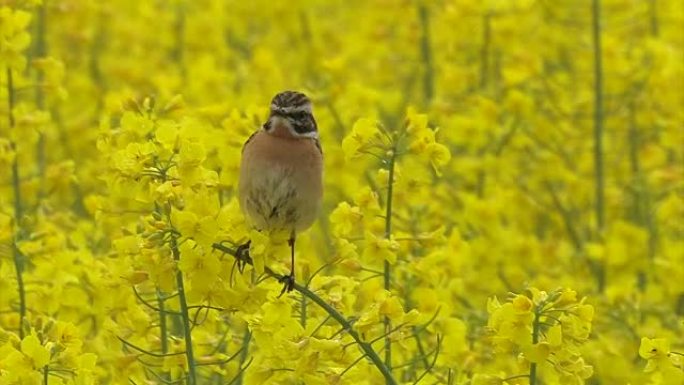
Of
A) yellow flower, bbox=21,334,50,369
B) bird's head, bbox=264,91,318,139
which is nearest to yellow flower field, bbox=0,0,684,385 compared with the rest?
yellow flower, bbox=21,334,50,369

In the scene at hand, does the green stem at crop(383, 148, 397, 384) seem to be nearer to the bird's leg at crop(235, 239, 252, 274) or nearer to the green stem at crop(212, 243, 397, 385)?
the green stem at crop(212, 243, 397, 385)

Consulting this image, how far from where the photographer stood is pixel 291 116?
375 cm

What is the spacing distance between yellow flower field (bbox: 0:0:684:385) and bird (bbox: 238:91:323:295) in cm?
7

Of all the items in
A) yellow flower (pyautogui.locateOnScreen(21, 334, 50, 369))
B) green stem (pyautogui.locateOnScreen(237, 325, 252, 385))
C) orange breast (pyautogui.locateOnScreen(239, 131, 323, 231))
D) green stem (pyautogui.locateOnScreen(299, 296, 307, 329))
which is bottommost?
green stem (pyautogui.locateOnScreen(237, 325, 252, 385))

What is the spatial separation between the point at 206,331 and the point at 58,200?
9.61 ft

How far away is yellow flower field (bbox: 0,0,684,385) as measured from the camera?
3.57m

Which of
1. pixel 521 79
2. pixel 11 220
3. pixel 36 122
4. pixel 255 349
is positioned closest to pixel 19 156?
pixel 36 122

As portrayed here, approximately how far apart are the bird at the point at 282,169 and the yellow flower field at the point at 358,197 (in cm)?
7

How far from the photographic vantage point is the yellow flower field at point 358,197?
11.7 ft

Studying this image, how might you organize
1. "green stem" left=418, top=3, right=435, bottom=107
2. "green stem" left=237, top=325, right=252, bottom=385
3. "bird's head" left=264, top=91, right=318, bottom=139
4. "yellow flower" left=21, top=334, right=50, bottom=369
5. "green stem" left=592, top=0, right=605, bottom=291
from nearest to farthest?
"yellow flower" left=21, top=334, right=50, bottom=369 → "bird's head" left=264, top=91, right=318, bottom=139 → "green stem" left=237, top=325, right=252, bottom=385 → "green stem" left=592, top=0, right=605, bottom=291 → "green stem" left=418, top=3, right=435, bottom=107

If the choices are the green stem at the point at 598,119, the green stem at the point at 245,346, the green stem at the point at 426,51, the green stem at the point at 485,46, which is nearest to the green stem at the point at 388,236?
the green stem at the point at 245,346

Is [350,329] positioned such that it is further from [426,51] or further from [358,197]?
[426,51]

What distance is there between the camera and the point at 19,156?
209 inches

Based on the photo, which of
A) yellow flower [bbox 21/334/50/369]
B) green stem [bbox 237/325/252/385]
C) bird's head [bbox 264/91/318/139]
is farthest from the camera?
green stem [bbox 237/325/252/385]
